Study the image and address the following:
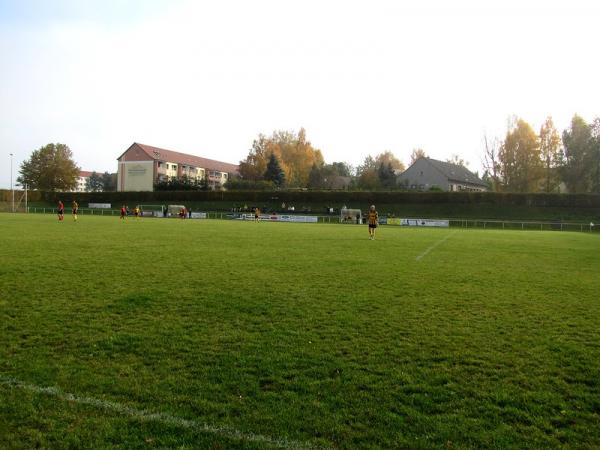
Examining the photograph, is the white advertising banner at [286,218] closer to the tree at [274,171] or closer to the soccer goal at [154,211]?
the soccer goal at [154,211]

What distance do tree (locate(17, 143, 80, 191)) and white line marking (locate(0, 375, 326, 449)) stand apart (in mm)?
96516

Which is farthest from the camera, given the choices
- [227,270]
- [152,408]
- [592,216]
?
[592,216]

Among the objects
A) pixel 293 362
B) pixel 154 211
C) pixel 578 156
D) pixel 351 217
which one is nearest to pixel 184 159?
pixel 154 211

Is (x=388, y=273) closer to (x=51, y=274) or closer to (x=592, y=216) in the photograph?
(x=51, y=274)

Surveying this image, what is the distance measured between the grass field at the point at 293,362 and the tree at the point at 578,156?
6832 centimetres

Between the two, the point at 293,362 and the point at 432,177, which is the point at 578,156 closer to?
the point at 432,177

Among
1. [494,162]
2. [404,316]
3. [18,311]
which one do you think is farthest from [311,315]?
[494,162]

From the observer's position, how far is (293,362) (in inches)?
214

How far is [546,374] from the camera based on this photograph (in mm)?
5172

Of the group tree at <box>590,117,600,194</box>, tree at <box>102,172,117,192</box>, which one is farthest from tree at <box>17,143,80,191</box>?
tree at <box>590,117,600,194</box>

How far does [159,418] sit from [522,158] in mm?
76473

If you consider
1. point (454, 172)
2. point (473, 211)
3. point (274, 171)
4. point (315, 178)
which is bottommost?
point (473, 211)

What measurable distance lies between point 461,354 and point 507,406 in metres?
1.40

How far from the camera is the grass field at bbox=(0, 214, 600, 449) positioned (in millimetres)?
3957
